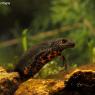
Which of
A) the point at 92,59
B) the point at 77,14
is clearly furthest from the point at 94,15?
the point at 92,59

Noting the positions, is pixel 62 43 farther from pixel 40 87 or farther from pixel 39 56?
pixel 40 87

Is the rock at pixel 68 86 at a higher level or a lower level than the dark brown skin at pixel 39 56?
lower

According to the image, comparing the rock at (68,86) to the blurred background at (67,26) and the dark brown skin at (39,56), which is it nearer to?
the dark brown skin at (39,56)

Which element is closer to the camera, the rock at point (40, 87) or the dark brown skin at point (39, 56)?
the rock at point (40, 87)

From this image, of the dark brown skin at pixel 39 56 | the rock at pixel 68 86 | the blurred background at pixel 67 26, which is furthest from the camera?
the blurred background at pixel 67 26

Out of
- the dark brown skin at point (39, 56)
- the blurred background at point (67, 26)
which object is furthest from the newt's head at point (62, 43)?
the blurred background at point (67, 26)

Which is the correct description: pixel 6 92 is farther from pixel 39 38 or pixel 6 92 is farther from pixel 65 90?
pixel 39 38

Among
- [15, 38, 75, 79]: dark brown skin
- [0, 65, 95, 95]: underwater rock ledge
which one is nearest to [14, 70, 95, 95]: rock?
[0, 65, 95, 95]: underwater rock ledge

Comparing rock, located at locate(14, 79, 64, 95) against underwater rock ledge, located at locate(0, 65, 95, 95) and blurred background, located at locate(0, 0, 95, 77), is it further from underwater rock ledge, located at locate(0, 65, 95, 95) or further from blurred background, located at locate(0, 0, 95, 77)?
blurred background, located at locate(0, 0, 95, 77)
